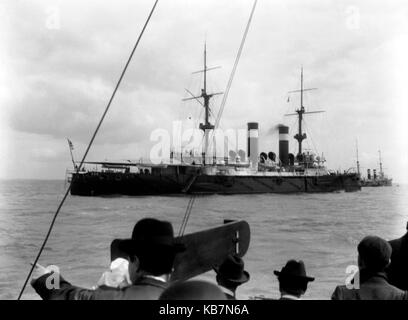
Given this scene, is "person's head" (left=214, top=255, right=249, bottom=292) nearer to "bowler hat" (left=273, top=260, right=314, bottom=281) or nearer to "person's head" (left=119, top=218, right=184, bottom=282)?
"bowler hat" (left=273, top=260, right=314, bottom=281)

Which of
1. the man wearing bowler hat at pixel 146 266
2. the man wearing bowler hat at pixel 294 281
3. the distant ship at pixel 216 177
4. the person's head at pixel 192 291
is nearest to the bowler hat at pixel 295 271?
the man wearing bowler hat at pixel 294 281

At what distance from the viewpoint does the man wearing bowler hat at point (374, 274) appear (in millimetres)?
2705

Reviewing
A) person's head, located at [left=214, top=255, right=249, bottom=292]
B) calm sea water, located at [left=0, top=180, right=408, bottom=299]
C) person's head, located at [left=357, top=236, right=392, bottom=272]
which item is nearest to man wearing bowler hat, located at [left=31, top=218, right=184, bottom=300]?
person's head, located at [left=214, top=255, right=249, bottom=292]

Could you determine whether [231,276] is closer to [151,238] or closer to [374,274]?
[374,274]

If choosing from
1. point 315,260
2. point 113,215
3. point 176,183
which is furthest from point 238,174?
point 315,260

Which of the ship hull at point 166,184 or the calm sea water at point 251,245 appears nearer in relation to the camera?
the calm sea water at point 251,245

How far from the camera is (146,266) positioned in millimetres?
→ 2227

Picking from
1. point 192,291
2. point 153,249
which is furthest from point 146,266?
point 192,291

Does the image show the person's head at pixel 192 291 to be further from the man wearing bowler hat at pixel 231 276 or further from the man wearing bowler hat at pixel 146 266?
the man wearing bowler hat at pixel 231 276

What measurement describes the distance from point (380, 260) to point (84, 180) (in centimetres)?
5036

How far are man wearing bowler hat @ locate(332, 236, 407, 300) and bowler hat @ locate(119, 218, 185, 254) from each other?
45.9 inches

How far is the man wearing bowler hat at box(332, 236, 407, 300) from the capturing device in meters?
2.71
